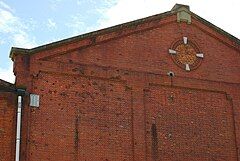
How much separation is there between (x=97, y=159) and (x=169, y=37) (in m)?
6.98

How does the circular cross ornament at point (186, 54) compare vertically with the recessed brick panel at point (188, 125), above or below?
above

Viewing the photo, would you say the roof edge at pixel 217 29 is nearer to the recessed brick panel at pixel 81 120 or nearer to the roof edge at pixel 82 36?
the roof edge at pixel 82 36

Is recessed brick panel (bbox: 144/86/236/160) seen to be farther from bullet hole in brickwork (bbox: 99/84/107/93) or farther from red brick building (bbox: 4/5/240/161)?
bullet hole in brickwork (bbox: 99/84/107/93)

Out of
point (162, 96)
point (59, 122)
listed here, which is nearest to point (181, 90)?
point (162, 96)

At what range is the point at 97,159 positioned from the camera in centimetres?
2008

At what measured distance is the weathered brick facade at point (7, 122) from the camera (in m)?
18.8

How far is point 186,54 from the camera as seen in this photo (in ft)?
77.3

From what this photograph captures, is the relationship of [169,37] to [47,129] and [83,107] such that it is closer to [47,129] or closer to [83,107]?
[83,107]

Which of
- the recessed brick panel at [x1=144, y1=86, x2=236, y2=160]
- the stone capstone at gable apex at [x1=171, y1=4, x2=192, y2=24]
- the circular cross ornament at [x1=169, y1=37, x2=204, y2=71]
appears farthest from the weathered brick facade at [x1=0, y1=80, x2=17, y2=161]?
the stone capstone at gable apex at [x1=171, y1=4, x2=192, y2=24]

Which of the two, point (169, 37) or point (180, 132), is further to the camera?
point (169, 37)

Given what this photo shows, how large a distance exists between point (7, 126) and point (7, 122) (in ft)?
0.52

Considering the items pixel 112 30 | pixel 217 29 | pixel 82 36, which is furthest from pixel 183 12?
pixel 82 36

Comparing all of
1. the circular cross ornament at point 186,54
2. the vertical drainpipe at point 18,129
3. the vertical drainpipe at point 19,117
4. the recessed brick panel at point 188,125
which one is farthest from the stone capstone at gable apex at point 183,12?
the vertical drainpipe at point 18,129

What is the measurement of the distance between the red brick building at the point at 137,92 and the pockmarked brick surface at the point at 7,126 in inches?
17.9
